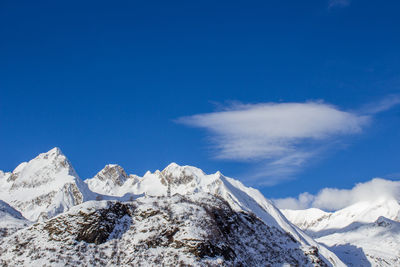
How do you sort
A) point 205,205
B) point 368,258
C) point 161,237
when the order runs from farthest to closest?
1. point 368,258
2. point 205,205
3. point 161,237

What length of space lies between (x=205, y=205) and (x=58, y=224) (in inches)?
924

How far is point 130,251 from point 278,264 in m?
22.1

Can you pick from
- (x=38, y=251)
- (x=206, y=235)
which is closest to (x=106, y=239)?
(x=38, y=251)

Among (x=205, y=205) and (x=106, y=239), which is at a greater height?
(x=205, y=205)

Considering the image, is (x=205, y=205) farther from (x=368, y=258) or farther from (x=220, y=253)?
(x=368, y=258)

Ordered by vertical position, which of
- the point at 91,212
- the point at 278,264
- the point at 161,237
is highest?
the point at 91,212

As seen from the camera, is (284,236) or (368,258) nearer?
(284,236)

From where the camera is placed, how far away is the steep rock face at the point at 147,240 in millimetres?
54156

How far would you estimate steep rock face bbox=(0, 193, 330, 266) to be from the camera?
5416 centimetres

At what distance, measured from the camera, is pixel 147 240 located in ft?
191

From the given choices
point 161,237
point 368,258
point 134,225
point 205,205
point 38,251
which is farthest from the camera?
point 368,258

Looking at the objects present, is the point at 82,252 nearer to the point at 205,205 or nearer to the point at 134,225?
the point at 134,225

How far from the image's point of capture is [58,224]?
59.7 m

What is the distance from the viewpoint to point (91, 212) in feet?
202
